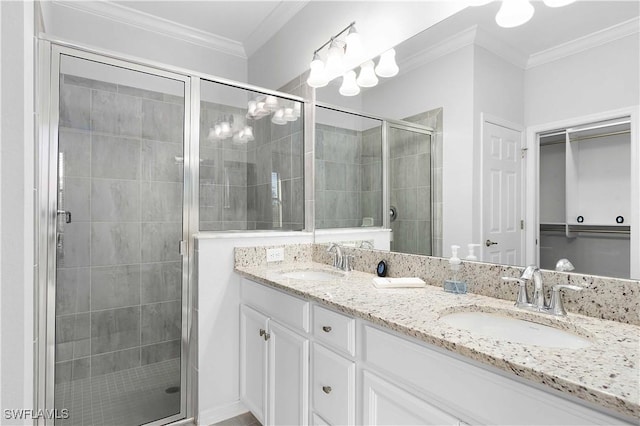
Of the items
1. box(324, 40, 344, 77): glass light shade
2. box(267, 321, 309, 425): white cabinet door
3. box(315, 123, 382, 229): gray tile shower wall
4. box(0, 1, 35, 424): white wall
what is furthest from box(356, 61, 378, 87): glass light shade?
box(0, 1, 35, 424): white wall

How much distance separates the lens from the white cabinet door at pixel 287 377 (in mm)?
1438

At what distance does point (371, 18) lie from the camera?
1.96 m

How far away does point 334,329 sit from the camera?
1.28m

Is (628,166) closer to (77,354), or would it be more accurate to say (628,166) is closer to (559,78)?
(559,78)

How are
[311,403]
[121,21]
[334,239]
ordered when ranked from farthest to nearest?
Answer: [121,21] → [334,239] → [311,403]

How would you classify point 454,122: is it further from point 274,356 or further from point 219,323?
point 219,323

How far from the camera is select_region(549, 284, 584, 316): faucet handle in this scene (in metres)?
1.08

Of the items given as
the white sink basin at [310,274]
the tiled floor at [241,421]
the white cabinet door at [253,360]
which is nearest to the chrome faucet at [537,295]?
the white sink basin at [310,274]

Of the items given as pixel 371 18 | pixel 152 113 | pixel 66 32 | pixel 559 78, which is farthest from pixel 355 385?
pixel 66 32

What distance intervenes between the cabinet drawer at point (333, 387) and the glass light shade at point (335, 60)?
1591 millimetres

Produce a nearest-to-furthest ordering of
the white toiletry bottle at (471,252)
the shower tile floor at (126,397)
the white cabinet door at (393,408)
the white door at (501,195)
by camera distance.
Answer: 1. the white cabinet door at (393,408)
2. the white door at (501,195)
3. the white toiletry bottle at (471,252)
4. the shower tile floor at (126,397)

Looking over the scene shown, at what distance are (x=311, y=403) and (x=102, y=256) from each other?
4.38ft

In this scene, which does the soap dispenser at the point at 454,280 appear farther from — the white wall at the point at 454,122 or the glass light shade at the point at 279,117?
the glass light shade at the point at 279,117

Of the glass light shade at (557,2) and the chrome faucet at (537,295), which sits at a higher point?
the glass light shade at (557,2)
